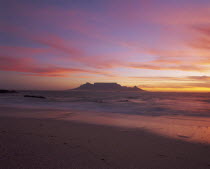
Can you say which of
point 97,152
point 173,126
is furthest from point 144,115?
point 97,152

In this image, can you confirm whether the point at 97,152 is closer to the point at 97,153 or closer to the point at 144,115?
the point at 97,153

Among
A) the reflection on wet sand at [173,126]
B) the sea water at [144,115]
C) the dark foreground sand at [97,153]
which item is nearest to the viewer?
the dark foreground sand at [97,153]

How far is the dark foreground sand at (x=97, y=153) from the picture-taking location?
3.38 meters

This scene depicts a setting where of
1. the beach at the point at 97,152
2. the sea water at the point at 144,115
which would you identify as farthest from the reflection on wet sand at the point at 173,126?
the beach at the point at 97,152

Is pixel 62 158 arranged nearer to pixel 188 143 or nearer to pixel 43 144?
pixel 43 144

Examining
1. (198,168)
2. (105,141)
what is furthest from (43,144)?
(198,168)

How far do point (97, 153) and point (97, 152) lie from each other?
6 centimetres

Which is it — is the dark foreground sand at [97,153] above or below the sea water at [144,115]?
above

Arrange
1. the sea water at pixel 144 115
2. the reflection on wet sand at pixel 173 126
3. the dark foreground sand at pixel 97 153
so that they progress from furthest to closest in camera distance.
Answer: the sea water at pixel 144 115 → the reflection on wet sand at pixel 173 126 → the dark foreground sand at pixel 97 153

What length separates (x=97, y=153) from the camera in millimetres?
3992

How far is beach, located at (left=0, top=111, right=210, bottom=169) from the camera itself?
338 centimetres

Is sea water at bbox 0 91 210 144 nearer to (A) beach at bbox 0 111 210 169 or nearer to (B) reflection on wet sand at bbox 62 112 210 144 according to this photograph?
(B) reflection on wet sand at bbox 62 112 210 144

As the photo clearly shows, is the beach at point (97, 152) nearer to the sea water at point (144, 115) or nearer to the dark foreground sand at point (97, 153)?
the dark foreground sand at point (97, 153)

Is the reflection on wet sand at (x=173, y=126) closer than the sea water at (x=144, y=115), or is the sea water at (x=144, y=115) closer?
the reflection on wet sand at (x=173, y=126)
